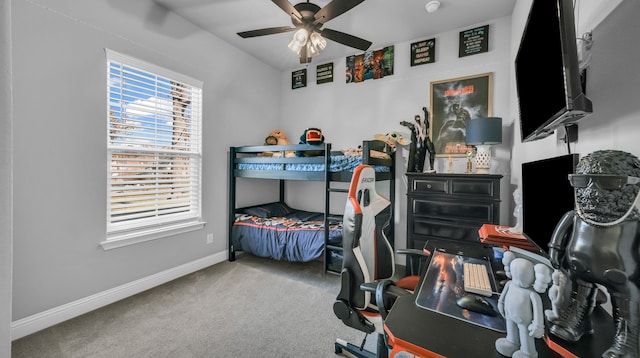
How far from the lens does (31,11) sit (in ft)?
5.87

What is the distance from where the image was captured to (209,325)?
6.38ft

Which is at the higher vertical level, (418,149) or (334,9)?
(334,9)

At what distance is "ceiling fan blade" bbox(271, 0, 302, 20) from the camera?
A: 1.77 meters

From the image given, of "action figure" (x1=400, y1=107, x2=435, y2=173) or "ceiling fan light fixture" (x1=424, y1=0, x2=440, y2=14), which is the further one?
"action figure" (x1=400, y1=107, x2=435, y2=173)

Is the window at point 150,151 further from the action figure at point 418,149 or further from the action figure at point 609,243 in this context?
the action figure at point 609,243

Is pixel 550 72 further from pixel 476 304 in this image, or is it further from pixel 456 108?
pixel 456 108

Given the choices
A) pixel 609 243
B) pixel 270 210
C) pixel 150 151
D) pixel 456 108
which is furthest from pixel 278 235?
pixel 609 243

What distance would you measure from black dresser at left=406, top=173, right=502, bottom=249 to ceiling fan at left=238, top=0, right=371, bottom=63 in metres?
1.45

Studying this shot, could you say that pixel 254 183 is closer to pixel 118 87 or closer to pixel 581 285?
pixel 118 87

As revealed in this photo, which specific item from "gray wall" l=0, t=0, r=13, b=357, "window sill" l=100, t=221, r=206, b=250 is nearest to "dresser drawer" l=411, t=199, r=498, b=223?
"window sill" l=100, t=221, r=206, b=250

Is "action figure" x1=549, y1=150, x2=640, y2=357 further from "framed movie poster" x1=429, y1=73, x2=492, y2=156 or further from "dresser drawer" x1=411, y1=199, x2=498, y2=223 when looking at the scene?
"framed movie poster" x1=429, y1=73, x2=492, y2=156

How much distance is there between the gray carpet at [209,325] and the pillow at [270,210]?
3.04 ft

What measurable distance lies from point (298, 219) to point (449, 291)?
8.75 feet

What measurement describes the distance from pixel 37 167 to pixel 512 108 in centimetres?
405
